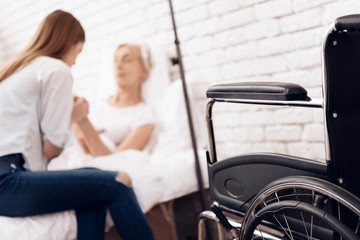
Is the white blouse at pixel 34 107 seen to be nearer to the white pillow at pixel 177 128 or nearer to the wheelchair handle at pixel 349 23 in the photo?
the white pillow at pixel 177 128

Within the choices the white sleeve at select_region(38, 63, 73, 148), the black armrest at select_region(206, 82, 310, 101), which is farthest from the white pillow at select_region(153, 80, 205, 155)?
the black armrest at select_region(206, 82, 310, 101)

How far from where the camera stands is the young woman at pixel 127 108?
208 centimetres

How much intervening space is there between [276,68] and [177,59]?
0.48 metres

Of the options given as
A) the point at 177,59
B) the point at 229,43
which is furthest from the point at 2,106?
the point at 229,43

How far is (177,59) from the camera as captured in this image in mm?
2002

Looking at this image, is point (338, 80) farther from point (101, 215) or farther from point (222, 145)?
point (222, 145)

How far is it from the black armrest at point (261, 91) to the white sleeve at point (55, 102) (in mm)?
593

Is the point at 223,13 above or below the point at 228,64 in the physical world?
above

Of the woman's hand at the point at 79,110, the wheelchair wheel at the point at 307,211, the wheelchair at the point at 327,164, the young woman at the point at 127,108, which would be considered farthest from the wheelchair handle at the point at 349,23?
the young woman at the point at 127,108

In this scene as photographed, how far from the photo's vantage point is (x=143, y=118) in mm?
2094

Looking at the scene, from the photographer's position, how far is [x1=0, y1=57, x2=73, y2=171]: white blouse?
4.73 ft

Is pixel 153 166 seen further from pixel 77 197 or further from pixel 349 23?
pixel 349 23

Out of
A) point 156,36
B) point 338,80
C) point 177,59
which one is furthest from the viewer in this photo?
point 156,36

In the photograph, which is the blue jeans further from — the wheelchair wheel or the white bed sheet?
the wheelchair wheel
